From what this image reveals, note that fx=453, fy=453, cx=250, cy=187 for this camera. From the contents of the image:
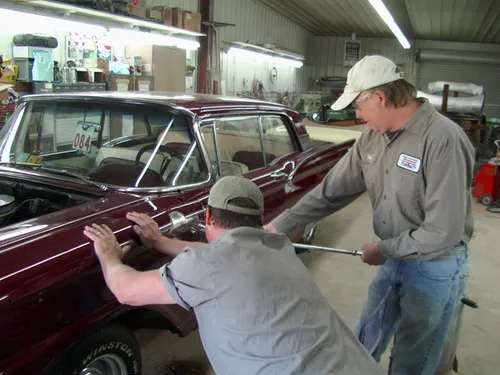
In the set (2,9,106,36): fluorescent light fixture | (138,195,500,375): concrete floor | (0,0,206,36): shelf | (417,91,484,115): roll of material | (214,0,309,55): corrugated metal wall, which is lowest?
(138,195,500,375): concrete floor

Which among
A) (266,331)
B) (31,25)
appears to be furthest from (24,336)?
(31,25)

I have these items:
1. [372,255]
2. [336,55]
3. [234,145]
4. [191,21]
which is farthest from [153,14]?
[336,55]

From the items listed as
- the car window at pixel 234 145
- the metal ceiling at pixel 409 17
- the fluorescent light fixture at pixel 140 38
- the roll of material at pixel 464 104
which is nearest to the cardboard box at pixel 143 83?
the fluorescent light fixture at pixel 140 38

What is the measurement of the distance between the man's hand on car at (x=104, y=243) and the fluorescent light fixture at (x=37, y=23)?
168 inches

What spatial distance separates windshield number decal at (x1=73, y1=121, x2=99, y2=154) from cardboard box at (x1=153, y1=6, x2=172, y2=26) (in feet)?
16.2

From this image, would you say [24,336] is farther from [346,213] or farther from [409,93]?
[346,213]

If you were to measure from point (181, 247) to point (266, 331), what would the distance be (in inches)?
34.0

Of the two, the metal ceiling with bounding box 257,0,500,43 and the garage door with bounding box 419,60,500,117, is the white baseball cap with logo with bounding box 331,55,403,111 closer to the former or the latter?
the metal ceiling with bounding box 257,0,500,43

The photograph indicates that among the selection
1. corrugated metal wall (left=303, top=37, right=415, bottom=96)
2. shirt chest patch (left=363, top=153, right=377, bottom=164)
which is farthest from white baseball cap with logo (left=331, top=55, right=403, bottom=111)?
corrugated metal wall (left=303, top=37, right=415, bottom=96)

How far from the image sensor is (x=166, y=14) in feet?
24.6

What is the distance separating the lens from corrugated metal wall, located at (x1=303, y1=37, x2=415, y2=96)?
18.5m

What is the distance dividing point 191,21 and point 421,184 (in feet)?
23.3

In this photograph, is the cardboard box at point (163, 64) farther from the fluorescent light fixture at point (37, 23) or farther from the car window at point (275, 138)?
the car window at point (275, 138)

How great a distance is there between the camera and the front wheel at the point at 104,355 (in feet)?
6.67
